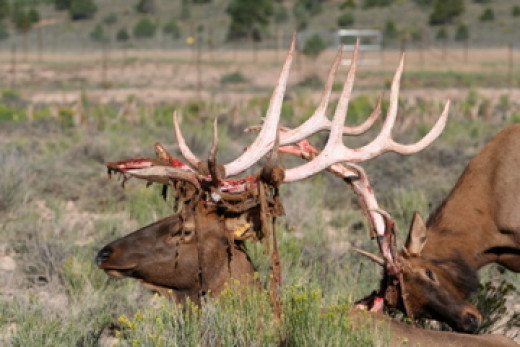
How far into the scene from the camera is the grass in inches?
195

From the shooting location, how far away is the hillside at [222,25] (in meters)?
74.3

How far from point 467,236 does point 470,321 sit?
978 mm

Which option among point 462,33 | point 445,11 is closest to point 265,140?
point 462,33

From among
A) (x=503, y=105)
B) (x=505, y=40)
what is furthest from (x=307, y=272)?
(x=505, y=40)

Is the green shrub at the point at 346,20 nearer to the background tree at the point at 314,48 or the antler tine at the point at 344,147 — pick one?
the background tree at the point at 314,48

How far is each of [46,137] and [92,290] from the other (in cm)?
1105

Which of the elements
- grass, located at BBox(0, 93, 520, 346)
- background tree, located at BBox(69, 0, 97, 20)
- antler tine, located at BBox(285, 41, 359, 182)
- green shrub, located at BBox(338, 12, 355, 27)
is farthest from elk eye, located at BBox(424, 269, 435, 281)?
background tree, located at BBox(69, 0, 97, 20)

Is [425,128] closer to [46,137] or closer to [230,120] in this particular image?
[230,120]

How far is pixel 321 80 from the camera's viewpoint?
141 feet

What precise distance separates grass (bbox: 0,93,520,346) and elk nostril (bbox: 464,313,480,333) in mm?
803

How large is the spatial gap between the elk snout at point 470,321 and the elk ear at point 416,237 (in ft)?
1.90

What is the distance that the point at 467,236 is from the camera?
652 cm

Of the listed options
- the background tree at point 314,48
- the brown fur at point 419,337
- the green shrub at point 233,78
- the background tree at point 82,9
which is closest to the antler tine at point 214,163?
the brown fur at point 419,337

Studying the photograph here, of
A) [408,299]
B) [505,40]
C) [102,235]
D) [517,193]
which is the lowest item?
[505,40]
